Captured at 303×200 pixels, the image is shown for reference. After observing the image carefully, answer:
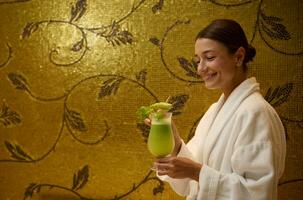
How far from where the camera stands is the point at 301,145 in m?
1.56

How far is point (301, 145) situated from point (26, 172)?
4.42ft

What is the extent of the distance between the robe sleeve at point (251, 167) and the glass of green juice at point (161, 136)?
145 millimetres

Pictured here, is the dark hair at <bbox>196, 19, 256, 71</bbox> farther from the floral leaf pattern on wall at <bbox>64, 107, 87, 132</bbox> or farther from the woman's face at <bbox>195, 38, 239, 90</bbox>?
the floral leaf pattern on wall at <bbox>64, 107, 87, 132</bbox>

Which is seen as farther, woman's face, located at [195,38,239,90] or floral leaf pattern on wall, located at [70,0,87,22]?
floral leaf pattern on wall, located at [70,0,87,22]

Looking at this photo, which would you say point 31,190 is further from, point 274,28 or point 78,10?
point 274,28

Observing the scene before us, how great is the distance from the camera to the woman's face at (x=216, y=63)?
4.15 ft

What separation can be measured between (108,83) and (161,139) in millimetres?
653

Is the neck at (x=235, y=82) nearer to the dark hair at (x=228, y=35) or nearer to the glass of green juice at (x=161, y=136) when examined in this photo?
the dark hair at (x=228, y=35)

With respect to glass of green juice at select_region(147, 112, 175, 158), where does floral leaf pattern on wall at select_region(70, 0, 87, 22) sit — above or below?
above

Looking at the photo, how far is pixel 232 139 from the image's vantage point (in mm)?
1207

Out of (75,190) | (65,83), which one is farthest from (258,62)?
(75,190)

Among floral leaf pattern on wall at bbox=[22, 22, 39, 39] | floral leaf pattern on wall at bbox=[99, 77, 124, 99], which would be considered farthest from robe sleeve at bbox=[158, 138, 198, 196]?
floral leaf pattern on wall at bbox=[22, 22, 39, 39]

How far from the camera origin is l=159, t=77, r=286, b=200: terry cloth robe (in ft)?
3.69

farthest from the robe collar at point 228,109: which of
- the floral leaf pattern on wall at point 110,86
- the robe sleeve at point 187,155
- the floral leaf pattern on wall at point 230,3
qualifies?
the floral leaf pattern on wall at point 110,86
